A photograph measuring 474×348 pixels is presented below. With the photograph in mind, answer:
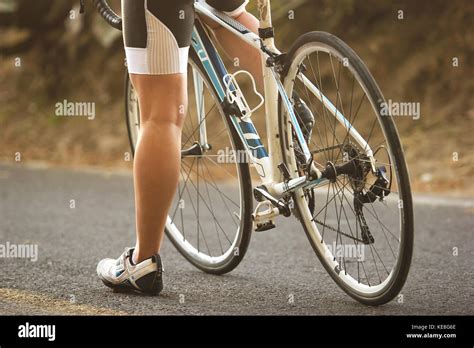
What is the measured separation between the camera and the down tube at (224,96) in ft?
13.3

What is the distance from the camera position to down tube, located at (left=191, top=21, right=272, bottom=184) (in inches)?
160

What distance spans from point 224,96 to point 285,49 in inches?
263

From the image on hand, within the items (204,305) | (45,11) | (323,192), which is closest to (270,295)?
(204,305)

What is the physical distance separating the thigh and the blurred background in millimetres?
4454

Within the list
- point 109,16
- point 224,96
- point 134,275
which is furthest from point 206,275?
point 109,16

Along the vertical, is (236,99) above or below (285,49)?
below

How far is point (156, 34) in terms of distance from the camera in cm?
373

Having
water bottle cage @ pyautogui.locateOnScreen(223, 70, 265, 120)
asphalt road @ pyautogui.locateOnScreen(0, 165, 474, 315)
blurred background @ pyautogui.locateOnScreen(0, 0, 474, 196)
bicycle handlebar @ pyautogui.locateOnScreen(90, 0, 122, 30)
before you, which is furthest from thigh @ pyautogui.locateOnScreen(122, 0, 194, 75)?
blurred background @ pyautogui.locateOnScreen(0, 0, 474, 196)

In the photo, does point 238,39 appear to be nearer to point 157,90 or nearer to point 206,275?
point 157,90

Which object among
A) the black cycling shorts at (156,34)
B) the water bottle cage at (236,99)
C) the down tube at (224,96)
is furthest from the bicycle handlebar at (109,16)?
the water bottle cage at (236,99)

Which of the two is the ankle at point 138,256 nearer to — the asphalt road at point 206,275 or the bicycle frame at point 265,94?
the asphalt road at point 206,275

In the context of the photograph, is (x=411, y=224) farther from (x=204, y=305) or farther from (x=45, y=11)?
(x=45, y=11)

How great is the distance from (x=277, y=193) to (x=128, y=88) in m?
1.27

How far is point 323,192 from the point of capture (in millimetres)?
4664
